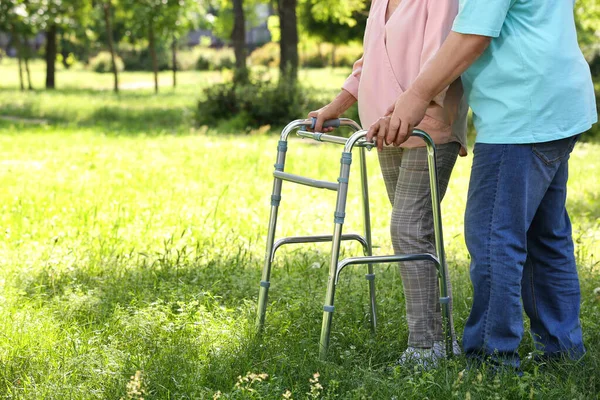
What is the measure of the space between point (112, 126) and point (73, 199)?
9857mm

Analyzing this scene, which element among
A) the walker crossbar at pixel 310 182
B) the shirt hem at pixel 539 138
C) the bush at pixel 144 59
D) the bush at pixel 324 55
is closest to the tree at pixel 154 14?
the bush at pixel 324 55

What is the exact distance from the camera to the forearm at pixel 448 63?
3.07 meters

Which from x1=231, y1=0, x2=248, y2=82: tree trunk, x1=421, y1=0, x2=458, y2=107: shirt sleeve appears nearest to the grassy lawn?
x1=421, y1=0, x2=458, y2=107: shirt sleeve

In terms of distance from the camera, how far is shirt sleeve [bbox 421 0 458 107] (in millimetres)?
3250

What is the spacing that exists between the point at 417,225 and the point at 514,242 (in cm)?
46

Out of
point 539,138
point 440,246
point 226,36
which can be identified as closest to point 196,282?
point 440,246

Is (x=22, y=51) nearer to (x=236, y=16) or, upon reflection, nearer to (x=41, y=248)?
(x=236, y=16)

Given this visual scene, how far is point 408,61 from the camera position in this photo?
3.37 meters

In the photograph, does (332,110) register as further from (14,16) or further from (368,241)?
(14,16)

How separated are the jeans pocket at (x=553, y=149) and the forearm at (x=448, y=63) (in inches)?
16.2

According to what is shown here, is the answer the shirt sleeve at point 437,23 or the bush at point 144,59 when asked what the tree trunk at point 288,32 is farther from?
the bush at point 144,59

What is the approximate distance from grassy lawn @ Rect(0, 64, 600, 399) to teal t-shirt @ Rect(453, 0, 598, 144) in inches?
38.1

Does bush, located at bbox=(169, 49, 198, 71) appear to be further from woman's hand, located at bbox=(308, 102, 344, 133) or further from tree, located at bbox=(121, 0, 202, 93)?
woman's hand, located at bbox=(308, 102, 344, 133)

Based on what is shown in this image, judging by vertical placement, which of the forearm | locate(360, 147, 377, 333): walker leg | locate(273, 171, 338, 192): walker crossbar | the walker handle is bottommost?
locate(360, 147, 377, 333): walker leg
